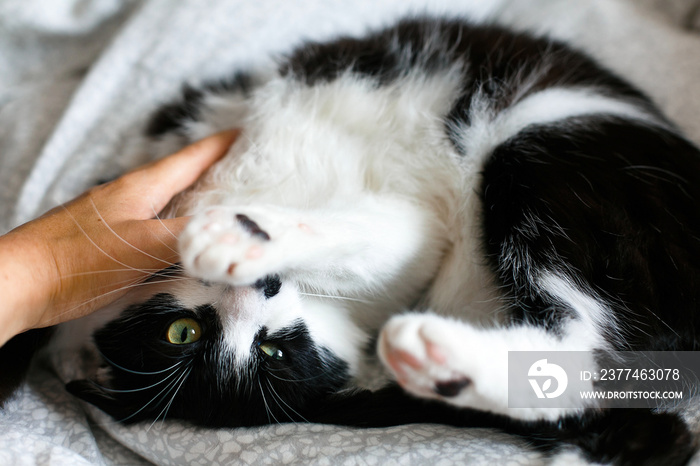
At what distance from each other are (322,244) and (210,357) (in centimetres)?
31

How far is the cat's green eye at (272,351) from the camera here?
0.98 m

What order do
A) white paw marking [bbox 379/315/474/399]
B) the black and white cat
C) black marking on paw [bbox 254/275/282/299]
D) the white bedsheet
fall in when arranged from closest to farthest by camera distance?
white paw marking [bbox 379/315/474/399]
the black and white cat
black marking on paw [bbox 254/275/282/299]
the white bedsheet

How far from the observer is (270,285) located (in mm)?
Answer: 936

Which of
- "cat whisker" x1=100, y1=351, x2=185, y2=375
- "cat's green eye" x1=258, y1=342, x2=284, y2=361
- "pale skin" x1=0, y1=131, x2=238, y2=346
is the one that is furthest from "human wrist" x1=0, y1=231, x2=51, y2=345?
"cat's green eye" x1=258, y1=342, x2=284, y2=361

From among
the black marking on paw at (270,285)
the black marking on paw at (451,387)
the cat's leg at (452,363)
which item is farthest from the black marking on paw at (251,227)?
the black marking on paw at (451,387)

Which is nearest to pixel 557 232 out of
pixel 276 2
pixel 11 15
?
pixel 276 2

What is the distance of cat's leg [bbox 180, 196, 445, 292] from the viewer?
2.48 feet

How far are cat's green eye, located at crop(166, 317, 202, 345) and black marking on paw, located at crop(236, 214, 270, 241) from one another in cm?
29

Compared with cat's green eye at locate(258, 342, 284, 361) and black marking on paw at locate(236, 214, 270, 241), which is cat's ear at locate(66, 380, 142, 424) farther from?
black marking on paw at locate(236, 214, 270, 241)

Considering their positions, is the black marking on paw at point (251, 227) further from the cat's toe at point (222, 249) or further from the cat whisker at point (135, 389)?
the cat whisker at point (135, 389)

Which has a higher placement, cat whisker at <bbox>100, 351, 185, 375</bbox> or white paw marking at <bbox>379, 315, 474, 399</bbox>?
white paw marking at <bbox>379, 315, 474, 399</bbox>

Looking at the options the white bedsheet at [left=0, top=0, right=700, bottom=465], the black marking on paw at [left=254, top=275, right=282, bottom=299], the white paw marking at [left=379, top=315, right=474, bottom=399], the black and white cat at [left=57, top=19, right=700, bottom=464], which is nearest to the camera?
the white paw marking at [left=379, top=315, right=474, bottom=399]

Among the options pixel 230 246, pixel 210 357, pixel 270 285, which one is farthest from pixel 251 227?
pixel 210 357

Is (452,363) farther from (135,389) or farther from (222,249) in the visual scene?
(135,389)
